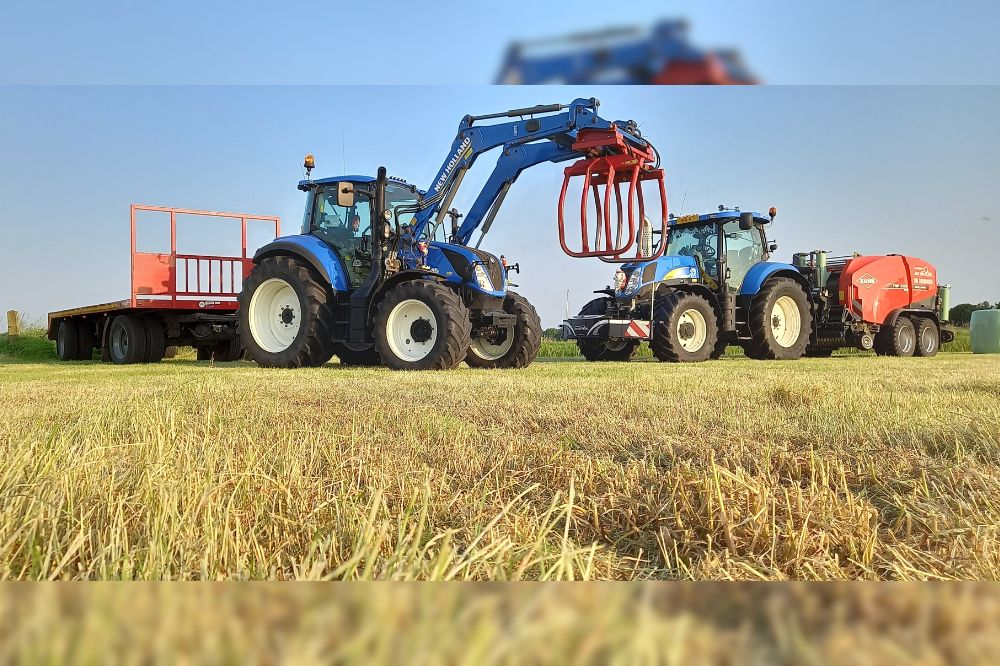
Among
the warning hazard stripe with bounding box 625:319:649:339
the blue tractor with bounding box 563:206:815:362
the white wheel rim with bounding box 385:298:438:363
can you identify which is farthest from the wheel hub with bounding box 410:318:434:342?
the warning hazard stripe with bounding box 625:319:649:339

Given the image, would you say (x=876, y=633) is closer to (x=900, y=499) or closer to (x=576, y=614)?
(x=576, y=614)

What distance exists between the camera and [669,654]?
0.22 m

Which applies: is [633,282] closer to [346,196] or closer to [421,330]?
[421,330]

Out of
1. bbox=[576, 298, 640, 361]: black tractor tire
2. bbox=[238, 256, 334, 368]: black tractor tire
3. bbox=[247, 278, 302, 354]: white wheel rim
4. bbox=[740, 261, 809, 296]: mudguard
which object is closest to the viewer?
bbox=[238, 256, 334, 368]: black tractor tire

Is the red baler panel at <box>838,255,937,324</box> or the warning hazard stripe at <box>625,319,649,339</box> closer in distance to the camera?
the warning hazard stripe at <box>625,319,649,339</box>

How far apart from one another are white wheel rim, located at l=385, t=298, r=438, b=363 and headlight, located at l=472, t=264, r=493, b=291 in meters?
0.68

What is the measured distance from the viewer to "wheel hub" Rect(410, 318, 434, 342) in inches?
269

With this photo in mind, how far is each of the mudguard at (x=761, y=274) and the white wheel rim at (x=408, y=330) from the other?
4.68 metres

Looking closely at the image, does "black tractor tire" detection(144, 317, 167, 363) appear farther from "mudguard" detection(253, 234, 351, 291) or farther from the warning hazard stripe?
the warning hazard stripe

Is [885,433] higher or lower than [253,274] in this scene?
lower

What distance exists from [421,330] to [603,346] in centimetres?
344

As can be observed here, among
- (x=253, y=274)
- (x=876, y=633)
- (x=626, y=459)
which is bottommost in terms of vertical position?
(x=626, y=459)

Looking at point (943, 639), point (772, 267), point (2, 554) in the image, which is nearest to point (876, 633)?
point (943, 639)

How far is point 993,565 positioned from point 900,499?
0.54 metres
